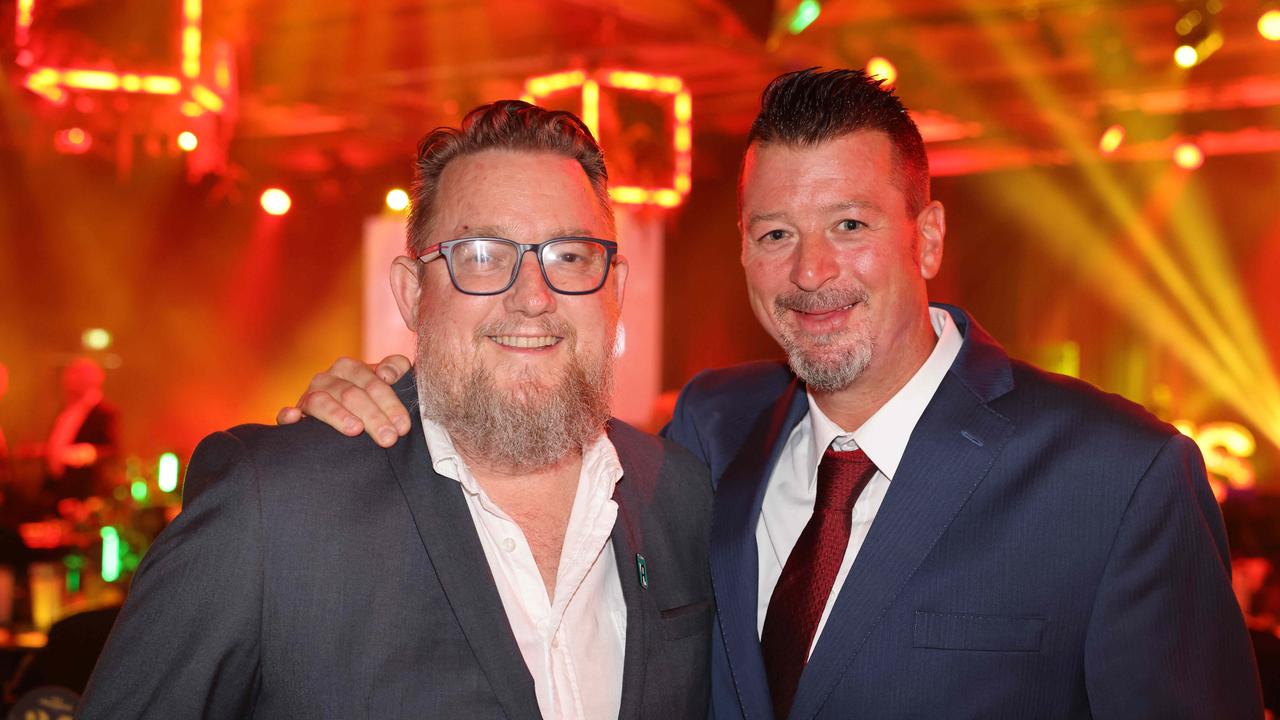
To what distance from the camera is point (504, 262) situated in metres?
1.86

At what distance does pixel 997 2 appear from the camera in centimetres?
697

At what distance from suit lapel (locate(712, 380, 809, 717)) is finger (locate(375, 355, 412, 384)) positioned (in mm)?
705

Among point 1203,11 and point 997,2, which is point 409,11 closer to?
point 997,2

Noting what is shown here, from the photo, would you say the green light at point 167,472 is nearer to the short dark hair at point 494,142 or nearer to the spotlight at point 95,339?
the short dark hair at point 494,142

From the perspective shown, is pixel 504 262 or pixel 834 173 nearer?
pixel 504 262

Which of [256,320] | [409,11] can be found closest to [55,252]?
[256,320]

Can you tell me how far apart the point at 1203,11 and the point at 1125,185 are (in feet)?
16.4

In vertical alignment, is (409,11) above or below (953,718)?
above

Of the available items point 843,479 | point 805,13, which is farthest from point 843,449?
point 805,13

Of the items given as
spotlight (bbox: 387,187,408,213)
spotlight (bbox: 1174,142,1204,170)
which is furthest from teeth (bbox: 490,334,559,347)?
spotlight (bbox: 1174,142,1204,170)

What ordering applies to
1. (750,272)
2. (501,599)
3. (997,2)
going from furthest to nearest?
(997,2)
(750,272)
(501,599)

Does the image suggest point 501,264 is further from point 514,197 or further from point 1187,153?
point 1187,153

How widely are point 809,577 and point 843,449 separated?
0.30 m

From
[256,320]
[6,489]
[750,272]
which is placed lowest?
[6,489]
